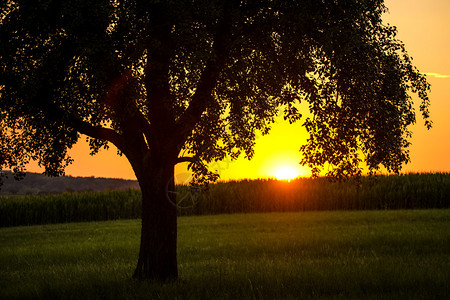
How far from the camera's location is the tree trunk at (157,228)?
14289mm

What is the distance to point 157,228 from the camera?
14281 millimetres

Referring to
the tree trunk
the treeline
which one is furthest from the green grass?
the treeline

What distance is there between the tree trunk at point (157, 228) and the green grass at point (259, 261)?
0.63 metres

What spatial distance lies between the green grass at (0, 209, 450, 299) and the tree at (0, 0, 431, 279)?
6.63 ft

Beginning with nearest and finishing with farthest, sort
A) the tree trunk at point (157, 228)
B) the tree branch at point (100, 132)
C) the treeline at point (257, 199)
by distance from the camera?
the tree trunk at point (157, 228) → the tree branch at point (100, 132) → the treeline at point (257, 199)

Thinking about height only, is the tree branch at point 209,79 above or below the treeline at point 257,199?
above

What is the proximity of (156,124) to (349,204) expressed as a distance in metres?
32.0

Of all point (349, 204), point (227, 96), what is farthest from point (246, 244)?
point (349, 204)

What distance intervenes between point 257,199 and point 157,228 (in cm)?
3117

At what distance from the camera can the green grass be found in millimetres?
12977

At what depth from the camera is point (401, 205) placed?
42.6m

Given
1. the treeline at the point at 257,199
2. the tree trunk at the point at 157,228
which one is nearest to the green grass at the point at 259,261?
the tree trunk at the point at 157,228

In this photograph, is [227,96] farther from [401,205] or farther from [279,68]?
[401,205]

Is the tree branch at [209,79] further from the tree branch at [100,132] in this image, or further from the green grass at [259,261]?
the green grass at [259,261]
